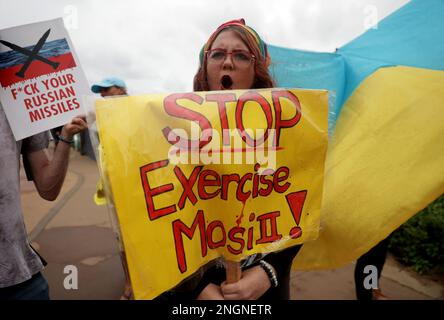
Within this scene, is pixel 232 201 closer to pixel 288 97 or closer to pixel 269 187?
pixel 269 187

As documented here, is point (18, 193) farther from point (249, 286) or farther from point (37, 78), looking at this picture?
point (249, 286)

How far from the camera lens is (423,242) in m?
3.73

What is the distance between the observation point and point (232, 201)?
109cm

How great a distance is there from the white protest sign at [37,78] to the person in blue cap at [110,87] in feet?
5.81

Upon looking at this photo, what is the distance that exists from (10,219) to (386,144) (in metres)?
1.57

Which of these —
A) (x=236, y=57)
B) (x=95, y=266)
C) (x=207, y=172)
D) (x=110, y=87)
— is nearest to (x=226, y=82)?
(x=236, y=57)

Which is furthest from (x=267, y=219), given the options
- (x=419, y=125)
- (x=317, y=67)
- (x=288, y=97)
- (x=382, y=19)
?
(x=382, y=19)

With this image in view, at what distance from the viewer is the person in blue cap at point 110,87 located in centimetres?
310

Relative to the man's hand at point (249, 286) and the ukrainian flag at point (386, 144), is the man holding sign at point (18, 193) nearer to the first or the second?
the man's hand at point (249, 286)

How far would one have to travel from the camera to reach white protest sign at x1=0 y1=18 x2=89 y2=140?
1.28 meters

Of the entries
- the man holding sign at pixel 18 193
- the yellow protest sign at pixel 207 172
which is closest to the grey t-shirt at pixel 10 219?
the man holding sign at pixel 18 193

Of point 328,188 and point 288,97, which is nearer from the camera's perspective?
point 288,97

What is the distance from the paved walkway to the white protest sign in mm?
935
